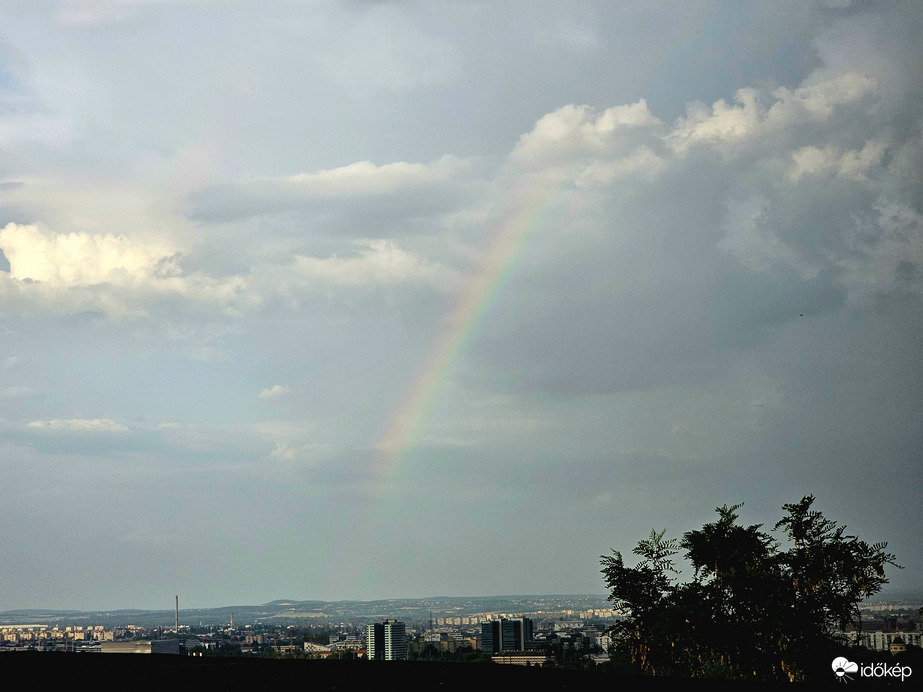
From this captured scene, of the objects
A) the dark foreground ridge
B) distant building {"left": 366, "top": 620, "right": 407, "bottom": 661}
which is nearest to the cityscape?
distant building {"left": 366, "top": 620, "right": 407, "bottom": 661}

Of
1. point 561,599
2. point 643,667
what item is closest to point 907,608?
point 643,667

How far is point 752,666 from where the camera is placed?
67.9 feet

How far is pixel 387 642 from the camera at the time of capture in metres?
48.4

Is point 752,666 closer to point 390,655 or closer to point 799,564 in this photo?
point 799,564

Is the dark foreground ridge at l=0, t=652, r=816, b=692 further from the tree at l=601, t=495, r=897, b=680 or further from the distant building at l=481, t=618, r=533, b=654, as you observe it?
the distant building at l=481, t=618, r=533, b=654

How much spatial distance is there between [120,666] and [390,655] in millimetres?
29857

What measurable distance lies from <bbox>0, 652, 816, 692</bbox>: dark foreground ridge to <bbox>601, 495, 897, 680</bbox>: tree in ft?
12.5

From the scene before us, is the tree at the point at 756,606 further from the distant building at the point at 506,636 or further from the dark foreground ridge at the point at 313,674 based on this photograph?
the distant building at the point at 506,636

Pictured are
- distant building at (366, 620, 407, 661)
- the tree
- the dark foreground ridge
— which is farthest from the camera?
distant building at (366, 620, 407, 661)

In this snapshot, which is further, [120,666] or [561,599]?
[561,599]

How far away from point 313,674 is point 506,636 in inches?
2141

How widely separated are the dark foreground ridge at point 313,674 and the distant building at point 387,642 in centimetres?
2633

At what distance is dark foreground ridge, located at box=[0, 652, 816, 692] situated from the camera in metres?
14.5

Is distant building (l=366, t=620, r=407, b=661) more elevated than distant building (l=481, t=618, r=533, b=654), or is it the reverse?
distant building (l=366, t=620, r=407, b=661)
